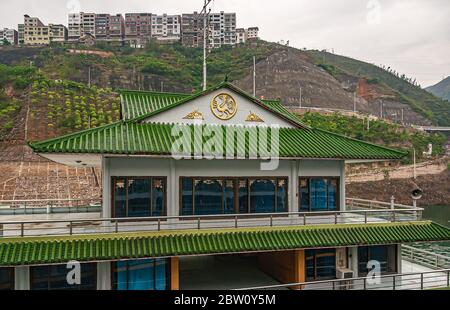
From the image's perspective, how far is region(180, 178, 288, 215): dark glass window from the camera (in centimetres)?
1650

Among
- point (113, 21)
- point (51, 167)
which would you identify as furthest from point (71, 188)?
point (113, 21)

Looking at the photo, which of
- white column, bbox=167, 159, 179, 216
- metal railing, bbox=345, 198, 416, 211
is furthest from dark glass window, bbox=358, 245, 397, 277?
white column, bbox=167, 159, 179, 216

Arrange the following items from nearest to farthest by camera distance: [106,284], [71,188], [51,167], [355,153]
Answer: [106,284] < [355,153] < [71,188] < [51,167]

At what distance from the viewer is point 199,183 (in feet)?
54.7

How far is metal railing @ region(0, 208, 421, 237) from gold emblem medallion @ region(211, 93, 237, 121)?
206 inches

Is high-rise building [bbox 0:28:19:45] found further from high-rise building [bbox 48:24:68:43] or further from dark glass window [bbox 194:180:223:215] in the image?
dark glass window [bbox 194:180:223:215]

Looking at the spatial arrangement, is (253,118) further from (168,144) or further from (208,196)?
(168,144)

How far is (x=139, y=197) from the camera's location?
1582 cm

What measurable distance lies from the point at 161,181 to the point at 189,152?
2.30m

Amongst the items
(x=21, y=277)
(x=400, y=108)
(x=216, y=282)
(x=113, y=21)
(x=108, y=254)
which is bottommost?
(x=216, y=282)

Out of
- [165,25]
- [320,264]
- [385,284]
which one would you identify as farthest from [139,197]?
[165,25]

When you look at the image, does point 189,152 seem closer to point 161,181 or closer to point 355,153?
point 161,181

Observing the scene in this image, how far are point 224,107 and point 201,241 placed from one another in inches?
276

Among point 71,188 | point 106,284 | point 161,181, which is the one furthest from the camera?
point 71,188
